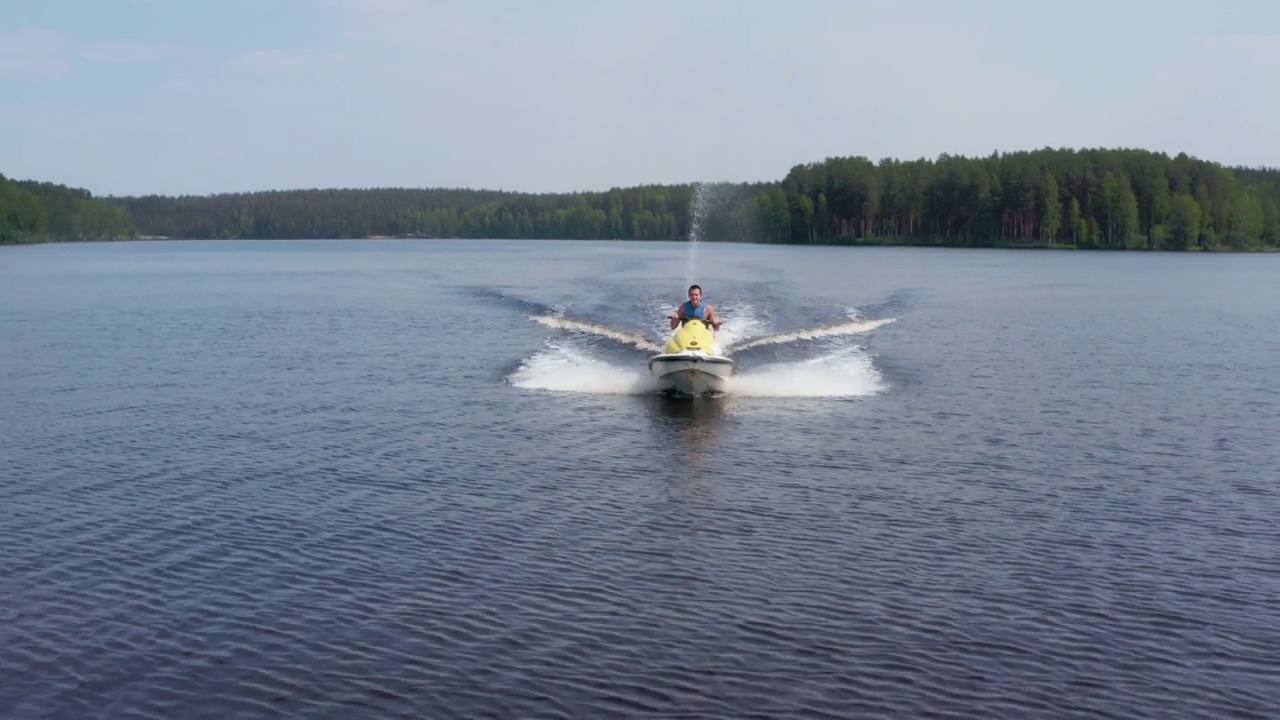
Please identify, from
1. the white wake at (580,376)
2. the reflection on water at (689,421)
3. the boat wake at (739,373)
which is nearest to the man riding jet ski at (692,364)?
the reflection on water at (689,421)

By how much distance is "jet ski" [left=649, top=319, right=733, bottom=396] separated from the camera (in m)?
25.6

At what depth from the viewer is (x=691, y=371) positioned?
25656 millimetres

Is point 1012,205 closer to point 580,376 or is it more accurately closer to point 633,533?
Answer: point 580,376

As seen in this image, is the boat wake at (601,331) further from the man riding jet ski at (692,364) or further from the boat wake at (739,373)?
the man riding jet ski at (692,364)

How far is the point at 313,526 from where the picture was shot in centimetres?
1566

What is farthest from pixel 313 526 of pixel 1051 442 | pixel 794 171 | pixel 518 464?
pixel 794 171

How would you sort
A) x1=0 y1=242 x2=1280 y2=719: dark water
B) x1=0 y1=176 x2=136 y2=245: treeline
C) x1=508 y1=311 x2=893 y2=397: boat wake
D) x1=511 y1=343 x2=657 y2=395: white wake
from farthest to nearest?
x1=0 y1=176 x2=136 y2=245: treeline → x1=511 y1=343 x2=657 y2=395: white wake → x1=508 y1=311 x2=893 y2=397: boat wake → x1=0 y1=242 x2=1280 y2=719: dark water

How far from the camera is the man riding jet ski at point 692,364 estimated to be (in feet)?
84.2

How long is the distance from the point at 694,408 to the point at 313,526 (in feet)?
35.4

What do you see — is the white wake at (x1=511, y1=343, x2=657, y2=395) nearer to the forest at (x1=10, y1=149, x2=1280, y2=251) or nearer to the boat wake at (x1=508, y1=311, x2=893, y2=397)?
the boat wake at (x1=508, y1=311, x2=893, y2=397)

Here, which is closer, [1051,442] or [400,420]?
[1051,442]

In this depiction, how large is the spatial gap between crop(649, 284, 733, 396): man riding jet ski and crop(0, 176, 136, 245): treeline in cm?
15413


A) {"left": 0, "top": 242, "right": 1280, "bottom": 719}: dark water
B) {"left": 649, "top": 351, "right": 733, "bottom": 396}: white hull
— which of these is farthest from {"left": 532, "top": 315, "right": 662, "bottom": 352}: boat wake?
{"left": 649, "top": 351, "right": 733, "bottom": 396}: white hull

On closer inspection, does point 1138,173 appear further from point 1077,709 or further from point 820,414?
point 1077,709
